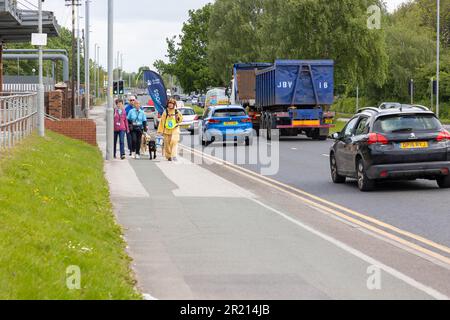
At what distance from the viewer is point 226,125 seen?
119 feet

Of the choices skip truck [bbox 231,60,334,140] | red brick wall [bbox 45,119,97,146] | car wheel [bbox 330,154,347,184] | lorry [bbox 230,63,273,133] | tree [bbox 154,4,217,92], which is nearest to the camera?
car wheel [bbox 330,154,347,184]

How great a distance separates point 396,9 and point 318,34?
64.6 m

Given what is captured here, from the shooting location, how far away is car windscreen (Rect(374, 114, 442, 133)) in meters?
17.0

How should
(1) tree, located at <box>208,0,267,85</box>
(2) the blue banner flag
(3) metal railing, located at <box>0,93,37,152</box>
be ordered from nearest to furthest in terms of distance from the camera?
1. (3) metal railing, located at <box>0,93,37,152</box>
2. (2) the blue banner flag
3. (1) tree, located at <box>208,0,267,85</box>

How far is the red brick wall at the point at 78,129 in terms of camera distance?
3213 cm

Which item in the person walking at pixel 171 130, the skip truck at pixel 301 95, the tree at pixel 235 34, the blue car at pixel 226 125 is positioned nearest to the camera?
the person walking at pixel 171 130

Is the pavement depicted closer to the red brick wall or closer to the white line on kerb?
the white line on kerb

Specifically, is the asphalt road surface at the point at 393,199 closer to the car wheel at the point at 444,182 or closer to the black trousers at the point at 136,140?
the car wheel at the point at 444,182

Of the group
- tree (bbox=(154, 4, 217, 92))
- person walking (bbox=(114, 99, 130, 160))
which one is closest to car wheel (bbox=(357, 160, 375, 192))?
person walking (bbox=(114, 99, 130, 160))

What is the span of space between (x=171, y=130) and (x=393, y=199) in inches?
439

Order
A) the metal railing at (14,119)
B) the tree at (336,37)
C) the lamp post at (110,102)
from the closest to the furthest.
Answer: the metal railing at (14,119), the lamp post at (110,102), the tree at (336,37)

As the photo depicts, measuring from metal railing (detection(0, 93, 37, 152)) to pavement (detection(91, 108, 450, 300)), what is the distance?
2981 millimetres

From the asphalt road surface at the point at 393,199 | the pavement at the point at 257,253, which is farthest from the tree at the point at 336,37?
the pavement at the point at 257,253

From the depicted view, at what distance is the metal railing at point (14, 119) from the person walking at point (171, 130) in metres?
3.67
